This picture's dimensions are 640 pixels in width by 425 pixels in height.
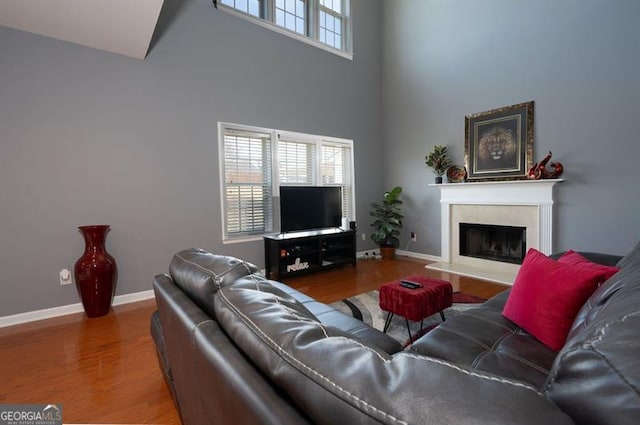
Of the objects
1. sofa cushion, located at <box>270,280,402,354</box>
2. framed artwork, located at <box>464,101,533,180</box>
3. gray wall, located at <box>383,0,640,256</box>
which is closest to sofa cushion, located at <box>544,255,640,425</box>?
sofa cushion, located at <box>270,280,402,354</box>

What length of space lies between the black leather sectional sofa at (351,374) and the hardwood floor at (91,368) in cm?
85

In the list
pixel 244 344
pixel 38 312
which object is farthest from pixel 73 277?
pixel 244 344

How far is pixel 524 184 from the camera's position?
12.7ft

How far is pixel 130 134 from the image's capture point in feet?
10.5

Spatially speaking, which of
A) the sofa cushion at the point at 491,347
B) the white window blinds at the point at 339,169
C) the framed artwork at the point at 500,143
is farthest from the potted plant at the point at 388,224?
the sofa cushion at the point at 491,347

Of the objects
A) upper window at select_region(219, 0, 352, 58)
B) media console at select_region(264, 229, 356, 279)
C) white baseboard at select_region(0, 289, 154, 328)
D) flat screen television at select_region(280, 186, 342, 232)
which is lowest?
white baseboard at select_region(0, 289, 154, 328)

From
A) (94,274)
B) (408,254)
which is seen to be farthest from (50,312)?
(408,254)

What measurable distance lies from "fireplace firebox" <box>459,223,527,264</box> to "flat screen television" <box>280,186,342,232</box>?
6.71ft

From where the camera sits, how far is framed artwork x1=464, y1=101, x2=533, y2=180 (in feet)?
13.0

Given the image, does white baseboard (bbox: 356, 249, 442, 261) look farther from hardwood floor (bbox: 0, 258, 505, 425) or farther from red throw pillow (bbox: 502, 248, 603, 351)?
red throw pillow (bbox: 502, 248, 603, 351)

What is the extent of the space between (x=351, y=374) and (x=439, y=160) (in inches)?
186

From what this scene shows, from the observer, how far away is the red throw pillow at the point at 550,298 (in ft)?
4.12

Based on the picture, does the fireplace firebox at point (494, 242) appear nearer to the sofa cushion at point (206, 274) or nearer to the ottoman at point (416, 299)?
the ottoman at point (416, 299)

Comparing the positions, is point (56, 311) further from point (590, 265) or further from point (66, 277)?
point (590, 265)
